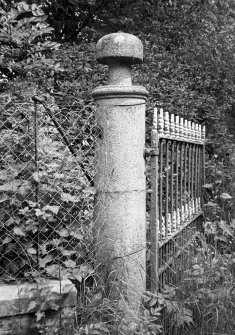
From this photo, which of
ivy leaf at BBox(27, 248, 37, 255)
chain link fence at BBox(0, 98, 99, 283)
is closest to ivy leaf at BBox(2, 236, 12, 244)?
chain link fence at BBox(0, 98, 99, 283)

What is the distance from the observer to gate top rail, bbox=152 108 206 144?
336cm

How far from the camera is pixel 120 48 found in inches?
112

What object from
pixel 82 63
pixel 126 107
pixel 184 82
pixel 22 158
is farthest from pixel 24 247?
pixel 184 82

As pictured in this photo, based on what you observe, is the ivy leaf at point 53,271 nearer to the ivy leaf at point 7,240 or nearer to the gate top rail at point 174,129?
the ivy leaf at point 7,240

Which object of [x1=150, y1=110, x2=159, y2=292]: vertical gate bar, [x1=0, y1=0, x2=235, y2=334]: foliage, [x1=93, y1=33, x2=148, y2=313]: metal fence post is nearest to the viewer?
[x1=0, y1=0, x2=235, y2=334]: foliage

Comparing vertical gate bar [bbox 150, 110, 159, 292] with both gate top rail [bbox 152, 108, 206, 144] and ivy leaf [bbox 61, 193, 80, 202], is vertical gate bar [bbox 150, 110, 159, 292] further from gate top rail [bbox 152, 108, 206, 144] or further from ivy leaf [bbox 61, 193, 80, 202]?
ivy leaf [bbox 61, 193, 80, 202]

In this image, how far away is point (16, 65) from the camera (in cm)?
421

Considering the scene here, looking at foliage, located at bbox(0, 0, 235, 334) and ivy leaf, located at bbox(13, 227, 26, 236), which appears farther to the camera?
foliage, located at bbox(0, 0, 235, 334)

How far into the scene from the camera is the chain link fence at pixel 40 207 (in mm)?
2549

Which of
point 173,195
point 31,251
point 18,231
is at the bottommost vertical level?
point 31,251

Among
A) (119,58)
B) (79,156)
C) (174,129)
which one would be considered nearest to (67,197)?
(79,156)

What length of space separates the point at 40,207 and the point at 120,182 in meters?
0.55

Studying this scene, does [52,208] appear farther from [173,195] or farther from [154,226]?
[173,195]

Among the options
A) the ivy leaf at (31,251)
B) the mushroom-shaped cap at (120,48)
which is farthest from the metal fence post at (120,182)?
the ivy leaf at (31,251)
